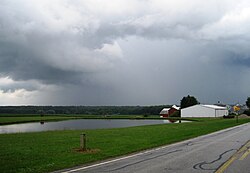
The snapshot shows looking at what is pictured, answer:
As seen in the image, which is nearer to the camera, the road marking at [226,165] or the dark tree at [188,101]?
the road marking at [226,165]

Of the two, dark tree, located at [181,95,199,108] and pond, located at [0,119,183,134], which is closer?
pond, located at [0,119,183,134]

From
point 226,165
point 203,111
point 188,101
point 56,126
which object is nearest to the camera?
point 226,165

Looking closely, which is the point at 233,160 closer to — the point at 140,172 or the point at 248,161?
the point at 248,161

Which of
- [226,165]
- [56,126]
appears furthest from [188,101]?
[226,165]

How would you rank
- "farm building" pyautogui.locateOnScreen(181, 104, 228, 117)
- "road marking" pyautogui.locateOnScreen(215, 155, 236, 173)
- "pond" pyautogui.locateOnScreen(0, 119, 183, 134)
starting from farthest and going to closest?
"farm building" pyautogui.locateOnScreen(181, 104, 228, 117), "pond" pyautogui.locateOnScreen(0, 119, 183, 134), "road marking" pyautogui.locateOnScreen(215, 155, 236, 173)

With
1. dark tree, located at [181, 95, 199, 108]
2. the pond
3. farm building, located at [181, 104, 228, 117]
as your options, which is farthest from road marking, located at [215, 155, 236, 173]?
dark tree, located at [181, 95, 199, 108]

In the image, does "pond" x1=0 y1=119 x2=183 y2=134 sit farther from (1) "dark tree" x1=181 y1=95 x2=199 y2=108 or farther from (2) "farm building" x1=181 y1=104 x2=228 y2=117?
(1) "dark tree" x1=181 y1=95 x2=199 y2=108

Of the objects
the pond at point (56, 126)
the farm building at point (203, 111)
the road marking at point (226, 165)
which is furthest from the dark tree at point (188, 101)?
the road marking at point (226, 165)

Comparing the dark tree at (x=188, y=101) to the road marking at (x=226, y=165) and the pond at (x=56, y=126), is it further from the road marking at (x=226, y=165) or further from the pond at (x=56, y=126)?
the road marking at (x=226, y=165)

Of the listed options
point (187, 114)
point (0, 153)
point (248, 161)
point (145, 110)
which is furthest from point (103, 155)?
point (145, 110)

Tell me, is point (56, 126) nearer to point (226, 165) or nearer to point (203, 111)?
point (226, 165)

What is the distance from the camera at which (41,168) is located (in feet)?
36.8

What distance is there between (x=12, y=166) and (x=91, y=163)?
118 inches

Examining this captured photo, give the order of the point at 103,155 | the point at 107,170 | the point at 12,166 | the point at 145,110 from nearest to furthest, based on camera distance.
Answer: the point at 107,170
the point at 12,166
the point at 103,155
the point at 145,110
